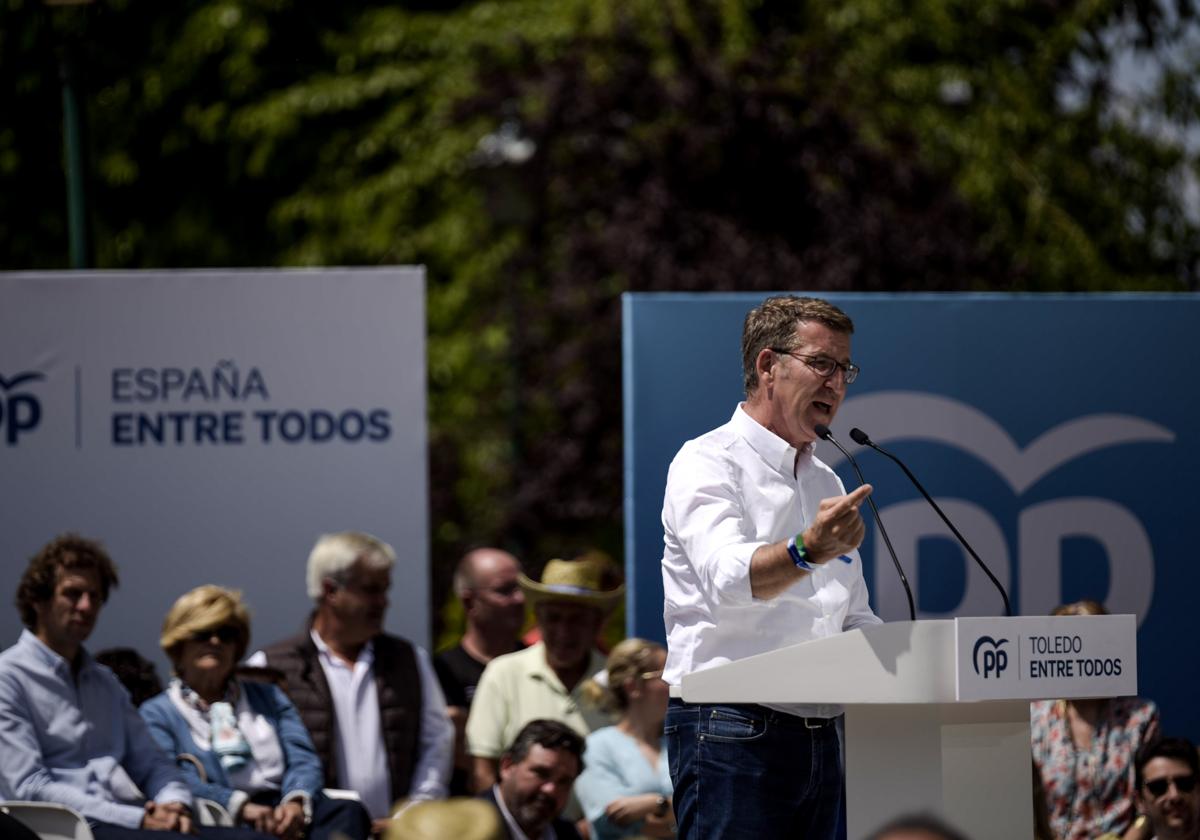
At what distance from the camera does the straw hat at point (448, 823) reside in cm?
256

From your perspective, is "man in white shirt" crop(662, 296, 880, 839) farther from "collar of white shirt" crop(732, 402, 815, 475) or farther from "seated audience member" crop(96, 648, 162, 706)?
"seated audience member" crop(96, 648, 162, 706)

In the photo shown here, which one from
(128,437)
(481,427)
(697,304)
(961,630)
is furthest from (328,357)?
(481,427)

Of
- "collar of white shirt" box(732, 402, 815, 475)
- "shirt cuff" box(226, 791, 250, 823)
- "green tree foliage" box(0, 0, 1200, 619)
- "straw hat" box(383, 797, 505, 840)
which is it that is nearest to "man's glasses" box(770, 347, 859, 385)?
"collar of white shirt" box(732, 402, 815, 475)

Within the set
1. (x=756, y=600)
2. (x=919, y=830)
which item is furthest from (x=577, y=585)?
(x=919, y=830)

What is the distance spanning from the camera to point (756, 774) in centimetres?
360

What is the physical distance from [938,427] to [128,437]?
3.06 metres

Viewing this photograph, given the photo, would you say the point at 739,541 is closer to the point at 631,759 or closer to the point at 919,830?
the point at 919,830

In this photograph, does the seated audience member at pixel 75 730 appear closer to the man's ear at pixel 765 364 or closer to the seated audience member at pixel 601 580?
the seated audience member at pixel 601 580

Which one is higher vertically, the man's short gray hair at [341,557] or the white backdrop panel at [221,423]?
the white backdrop panel at [221,423]

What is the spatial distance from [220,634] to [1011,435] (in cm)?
310

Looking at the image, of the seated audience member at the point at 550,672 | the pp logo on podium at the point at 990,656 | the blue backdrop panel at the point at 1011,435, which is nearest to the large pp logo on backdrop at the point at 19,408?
the seated audience member at the point at 550,672

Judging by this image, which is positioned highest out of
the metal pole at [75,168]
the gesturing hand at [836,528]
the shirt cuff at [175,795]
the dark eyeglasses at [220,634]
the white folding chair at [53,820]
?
the metal pole at [75,168]

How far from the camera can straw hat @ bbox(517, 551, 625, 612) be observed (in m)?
6.88

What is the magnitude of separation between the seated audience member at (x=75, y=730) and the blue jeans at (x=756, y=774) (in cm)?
236
